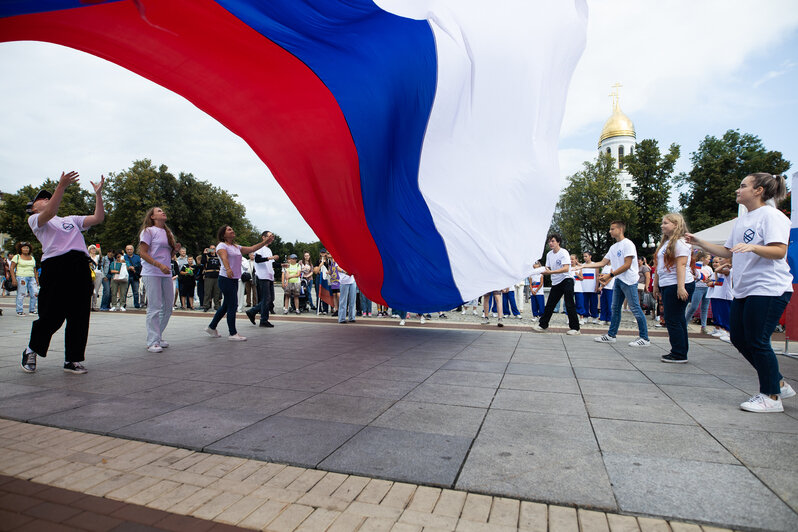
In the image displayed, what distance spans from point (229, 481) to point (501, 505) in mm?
1470

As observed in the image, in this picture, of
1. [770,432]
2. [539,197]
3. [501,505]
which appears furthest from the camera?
[539,197]

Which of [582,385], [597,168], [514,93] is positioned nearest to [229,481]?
[582,385]

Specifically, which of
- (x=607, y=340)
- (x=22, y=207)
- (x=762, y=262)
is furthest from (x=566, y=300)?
(x=22, y=207)

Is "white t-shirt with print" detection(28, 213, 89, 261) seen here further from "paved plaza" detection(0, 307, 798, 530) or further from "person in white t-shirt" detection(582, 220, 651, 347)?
"person in white t-shirt" detection(582, 220, 651, 347)

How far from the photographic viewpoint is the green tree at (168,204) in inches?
1531

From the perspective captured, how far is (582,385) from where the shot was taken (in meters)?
4.55

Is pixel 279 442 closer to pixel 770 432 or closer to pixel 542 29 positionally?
pixel 770 432

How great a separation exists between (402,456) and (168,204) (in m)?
44.8

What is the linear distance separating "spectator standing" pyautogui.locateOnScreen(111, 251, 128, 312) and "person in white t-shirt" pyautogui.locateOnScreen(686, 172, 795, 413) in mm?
15271

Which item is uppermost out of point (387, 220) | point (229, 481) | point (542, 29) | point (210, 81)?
point (542, 29)

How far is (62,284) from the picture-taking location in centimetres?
480

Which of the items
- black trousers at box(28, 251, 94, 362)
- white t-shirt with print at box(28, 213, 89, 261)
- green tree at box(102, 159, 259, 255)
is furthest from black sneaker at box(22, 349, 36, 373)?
green tree at box(102, 159, 259, 255)

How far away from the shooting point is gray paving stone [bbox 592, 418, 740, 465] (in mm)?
2736

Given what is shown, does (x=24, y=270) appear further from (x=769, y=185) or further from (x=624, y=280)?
(x=769, y=185)
